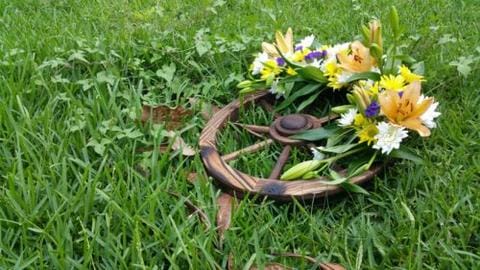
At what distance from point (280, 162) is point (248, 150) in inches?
4.5

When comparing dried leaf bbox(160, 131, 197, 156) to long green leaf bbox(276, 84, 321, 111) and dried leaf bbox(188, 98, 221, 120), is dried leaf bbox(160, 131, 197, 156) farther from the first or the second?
long green leaf bbox(276, 84, 321, 111)

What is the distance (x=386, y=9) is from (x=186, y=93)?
1.01 m

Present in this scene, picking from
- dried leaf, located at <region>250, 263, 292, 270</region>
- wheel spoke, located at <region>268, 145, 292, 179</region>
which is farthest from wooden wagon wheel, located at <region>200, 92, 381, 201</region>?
dried leaf, located at <region>250, 263, 292, 270</region>

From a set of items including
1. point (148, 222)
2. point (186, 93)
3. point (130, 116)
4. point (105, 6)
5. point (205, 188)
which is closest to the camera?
point (148, 222)

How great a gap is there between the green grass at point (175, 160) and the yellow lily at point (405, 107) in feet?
0.36

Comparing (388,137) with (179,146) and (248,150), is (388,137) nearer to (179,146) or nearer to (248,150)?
(248,150)

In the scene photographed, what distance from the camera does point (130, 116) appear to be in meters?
2.01

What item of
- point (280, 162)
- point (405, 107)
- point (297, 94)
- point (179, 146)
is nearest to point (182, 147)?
point (179, 146)

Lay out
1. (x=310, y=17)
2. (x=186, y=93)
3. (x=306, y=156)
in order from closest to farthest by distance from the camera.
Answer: (x=306, y=156), (x=186, y=93), (x=310, y=17)

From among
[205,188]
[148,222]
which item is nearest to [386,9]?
[205,188]

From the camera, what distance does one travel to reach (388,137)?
168cm

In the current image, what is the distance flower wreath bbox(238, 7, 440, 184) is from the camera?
1.70 m

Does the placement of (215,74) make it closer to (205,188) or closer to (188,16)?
(188,16)

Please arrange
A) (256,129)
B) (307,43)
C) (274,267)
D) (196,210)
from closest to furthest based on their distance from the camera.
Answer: (274,267)
(196,210)
(256,129)
(307,43)
